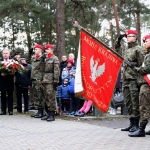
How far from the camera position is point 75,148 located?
6352 mm

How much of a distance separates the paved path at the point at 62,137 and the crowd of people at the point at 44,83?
839 mm

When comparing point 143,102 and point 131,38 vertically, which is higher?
point 131,38

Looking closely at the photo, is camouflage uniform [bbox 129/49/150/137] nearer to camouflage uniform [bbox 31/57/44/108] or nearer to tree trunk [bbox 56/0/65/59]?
camouflage uniform [bbox 31/57/44/108]

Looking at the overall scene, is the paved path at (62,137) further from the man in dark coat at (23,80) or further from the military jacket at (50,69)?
the man in dark coat at (23,80)

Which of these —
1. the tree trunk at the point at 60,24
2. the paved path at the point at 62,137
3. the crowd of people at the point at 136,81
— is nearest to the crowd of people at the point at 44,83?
the paved path at the point at 62,137

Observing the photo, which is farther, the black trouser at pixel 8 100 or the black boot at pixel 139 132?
the black trouser at pixel 8 100

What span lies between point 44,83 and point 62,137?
276 centimetres

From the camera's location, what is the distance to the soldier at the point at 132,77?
25.3ft

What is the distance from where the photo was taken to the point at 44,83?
9914mm

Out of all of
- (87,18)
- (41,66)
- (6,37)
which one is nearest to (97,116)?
(41,66)

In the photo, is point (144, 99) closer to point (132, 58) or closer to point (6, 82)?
point (132, 58)

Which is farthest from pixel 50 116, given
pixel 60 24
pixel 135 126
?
pixel 60 24

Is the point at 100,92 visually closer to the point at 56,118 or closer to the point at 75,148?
the point at 75,148

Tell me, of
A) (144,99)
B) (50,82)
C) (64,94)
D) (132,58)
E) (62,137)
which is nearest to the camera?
(144,99)
